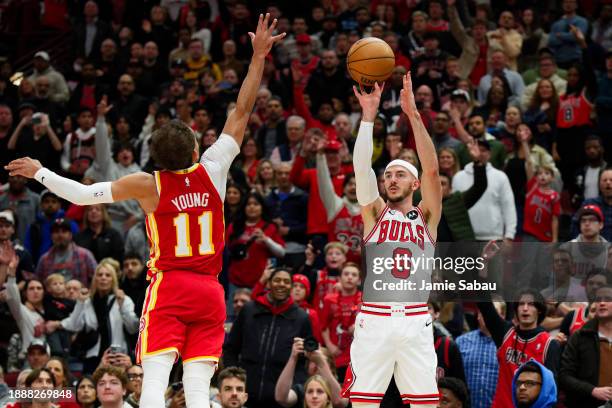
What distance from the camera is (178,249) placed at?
8.59 m

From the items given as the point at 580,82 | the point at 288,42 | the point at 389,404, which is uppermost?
the point at 288,42

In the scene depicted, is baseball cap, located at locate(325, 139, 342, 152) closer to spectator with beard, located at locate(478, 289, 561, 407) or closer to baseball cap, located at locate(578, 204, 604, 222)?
baseball cap, located at locate(578, 204, 604, 222)

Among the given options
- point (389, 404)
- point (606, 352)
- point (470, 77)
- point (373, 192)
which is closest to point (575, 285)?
point (606, 352)

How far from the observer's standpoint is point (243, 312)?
42.9 ft

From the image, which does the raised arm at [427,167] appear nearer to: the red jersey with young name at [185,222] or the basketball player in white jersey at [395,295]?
the basketball player in white jersey at [395,295]

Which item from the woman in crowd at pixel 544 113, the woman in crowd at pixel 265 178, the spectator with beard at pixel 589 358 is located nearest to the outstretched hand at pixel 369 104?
the spectator with beard at pixel 589 358

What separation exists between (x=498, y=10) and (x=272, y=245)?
9027mm

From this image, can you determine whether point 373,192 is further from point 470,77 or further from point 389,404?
point 470,77

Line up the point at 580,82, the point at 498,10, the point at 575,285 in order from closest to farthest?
the point at 575,285 < the point at 580,82 < the point at 498,10

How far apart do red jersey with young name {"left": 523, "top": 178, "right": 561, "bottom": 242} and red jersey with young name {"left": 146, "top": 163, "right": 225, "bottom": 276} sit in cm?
801

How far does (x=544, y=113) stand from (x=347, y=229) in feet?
12.9

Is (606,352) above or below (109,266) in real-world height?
below

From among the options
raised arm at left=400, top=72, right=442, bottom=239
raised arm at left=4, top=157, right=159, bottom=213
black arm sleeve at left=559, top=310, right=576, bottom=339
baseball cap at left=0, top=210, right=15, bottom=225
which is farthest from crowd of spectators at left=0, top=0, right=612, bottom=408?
raised arm at left=4, top=157, right=159, bottom=213

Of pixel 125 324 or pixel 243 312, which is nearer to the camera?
pixel 243 312
